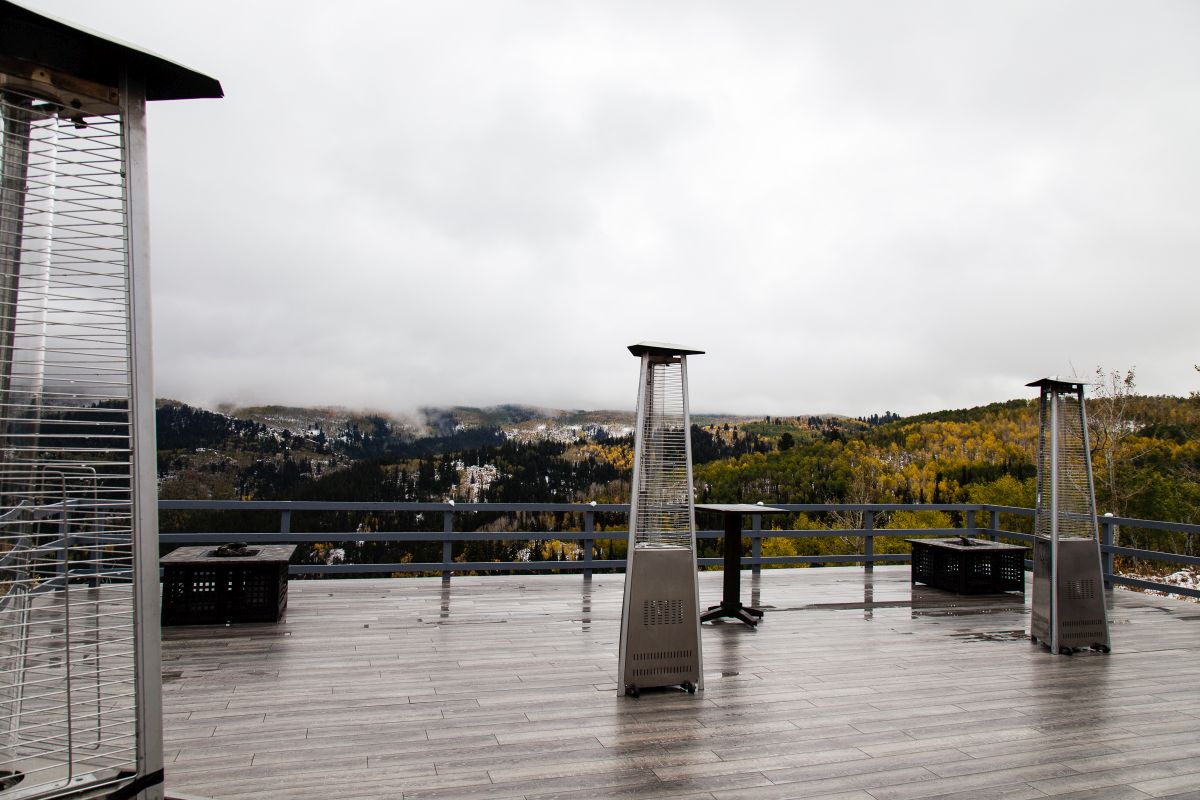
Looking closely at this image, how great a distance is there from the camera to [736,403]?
54.2 feet

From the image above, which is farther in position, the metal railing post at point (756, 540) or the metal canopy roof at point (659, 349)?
the metal railing post at point (756, 540)

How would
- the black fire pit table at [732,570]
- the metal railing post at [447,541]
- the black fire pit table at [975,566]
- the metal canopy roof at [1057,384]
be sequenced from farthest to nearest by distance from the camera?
the black fire pit table at [975,566]
the metal railing post at [447,541]
the black fire pit table at [732,570]
the metal canopy roof at [1057,384]

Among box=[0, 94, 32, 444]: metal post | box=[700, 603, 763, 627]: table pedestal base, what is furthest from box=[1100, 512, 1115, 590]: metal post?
box=[0, 94, 32, 444]: metal post

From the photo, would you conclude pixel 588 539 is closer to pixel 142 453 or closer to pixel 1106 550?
pixel 1106 550

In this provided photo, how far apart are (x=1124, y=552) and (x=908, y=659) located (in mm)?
4225

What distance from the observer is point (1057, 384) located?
515 cm

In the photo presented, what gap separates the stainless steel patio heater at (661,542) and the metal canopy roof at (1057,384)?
2979mm

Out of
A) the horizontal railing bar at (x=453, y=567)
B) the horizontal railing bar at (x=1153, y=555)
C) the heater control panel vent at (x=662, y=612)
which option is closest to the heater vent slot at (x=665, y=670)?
the heater control panel vent at (x=662, y=612)

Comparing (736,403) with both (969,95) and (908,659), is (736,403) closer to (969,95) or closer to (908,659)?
(969,95)

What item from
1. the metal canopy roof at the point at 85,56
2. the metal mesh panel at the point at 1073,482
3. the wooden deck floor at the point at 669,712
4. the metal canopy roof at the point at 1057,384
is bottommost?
the wooden deck floor at the point at 669,712

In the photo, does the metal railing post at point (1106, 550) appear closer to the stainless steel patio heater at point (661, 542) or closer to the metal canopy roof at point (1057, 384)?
the metal canopy roof at point (1057, 384)

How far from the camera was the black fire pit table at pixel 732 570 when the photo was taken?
5945 millimetres

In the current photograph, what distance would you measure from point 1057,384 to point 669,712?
3.88 meters

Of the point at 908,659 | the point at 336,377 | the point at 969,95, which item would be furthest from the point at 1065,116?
the point at 336,377
